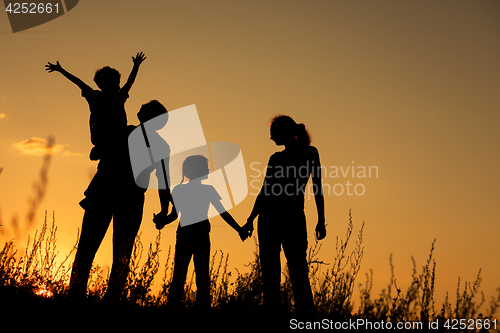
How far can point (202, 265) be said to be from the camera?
4.43 meters

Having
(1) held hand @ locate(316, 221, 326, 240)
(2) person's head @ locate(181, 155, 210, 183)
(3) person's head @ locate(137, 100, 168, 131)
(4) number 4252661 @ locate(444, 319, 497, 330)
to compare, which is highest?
(3) person's head @ locate(137, 100, 168, 131)

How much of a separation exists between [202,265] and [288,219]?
3.82 ft

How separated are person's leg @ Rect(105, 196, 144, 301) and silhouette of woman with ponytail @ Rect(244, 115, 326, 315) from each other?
1254 mm

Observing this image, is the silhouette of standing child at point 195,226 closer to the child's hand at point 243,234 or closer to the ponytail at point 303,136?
the child's hand at point 243,234

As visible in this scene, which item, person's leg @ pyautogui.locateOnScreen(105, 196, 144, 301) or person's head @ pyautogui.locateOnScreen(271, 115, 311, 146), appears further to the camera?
person's head @ pyautogui.locateOnScreen(271, 115, 311, 146)

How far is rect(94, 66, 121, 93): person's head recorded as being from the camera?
4340 mm

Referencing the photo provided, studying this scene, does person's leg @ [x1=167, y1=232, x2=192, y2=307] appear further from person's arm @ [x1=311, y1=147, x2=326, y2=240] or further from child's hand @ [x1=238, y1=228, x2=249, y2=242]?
person's arm @ [x1=311, y1=147, x2=326, y2=240]

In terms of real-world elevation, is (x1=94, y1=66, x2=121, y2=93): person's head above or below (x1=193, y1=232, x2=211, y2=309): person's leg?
above

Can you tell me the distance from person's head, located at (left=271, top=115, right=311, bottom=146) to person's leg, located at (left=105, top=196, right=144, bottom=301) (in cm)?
153

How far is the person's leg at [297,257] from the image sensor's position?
3.78m

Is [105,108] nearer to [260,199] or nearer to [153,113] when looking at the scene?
[153,113]

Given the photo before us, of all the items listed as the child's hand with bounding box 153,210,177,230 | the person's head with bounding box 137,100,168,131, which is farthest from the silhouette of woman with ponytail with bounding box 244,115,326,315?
the person's head with bounding box 137,100,168,131

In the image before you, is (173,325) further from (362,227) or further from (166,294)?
(362,227)

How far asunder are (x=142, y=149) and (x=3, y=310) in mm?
1819
